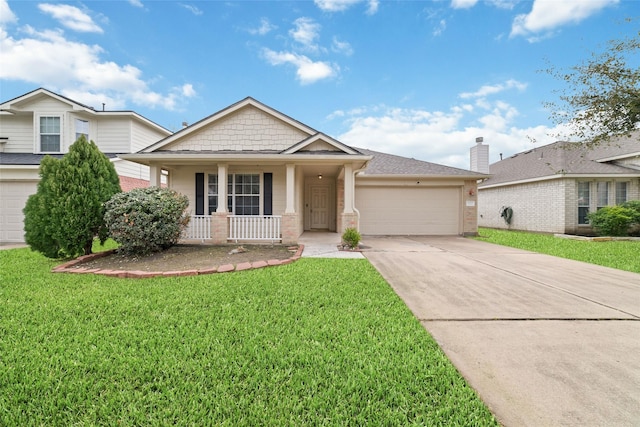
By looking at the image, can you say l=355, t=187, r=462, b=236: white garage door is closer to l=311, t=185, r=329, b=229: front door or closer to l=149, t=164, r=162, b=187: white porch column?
l=311, t=185, r=329, b=229: front door

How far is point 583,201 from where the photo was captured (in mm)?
13203

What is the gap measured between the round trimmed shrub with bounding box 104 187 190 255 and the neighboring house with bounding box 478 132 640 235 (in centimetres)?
1479

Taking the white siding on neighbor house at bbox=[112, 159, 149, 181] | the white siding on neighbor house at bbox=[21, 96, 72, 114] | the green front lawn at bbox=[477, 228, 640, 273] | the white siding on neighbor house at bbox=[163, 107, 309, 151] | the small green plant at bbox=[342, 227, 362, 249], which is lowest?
the green front lawn at bbox=[477, 228, 640, 273]

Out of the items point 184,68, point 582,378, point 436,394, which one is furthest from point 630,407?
point 184,68

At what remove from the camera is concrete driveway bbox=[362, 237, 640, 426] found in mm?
2004

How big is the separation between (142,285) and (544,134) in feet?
42.4

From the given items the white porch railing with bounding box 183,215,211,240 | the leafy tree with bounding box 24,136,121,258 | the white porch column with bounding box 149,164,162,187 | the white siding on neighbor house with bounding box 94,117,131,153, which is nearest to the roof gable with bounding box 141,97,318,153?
the white porch column with bounding box 149,164,162,187

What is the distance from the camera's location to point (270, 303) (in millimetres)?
3836

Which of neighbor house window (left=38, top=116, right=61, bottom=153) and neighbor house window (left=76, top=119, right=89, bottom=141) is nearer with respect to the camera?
neighbor house window (left=38, top=116, right=61, bottom=153)

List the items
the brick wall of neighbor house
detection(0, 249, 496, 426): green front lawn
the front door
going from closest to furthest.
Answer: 1. detection(0, 249, 496, 426): green front lawn
2. the brick wall of neighbor house
3. the front door

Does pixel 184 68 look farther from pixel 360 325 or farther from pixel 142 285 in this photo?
pixel 360 325

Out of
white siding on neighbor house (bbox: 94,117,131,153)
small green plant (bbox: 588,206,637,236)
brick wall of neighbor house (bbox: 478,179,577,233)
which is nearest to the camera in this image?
small green plant (bbox: 588,206,637,236)

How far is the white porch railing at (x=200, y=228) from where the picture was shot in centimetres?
915

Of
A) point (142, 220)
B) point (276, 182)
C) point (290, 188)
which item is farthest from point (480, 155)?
point (142, 220)
